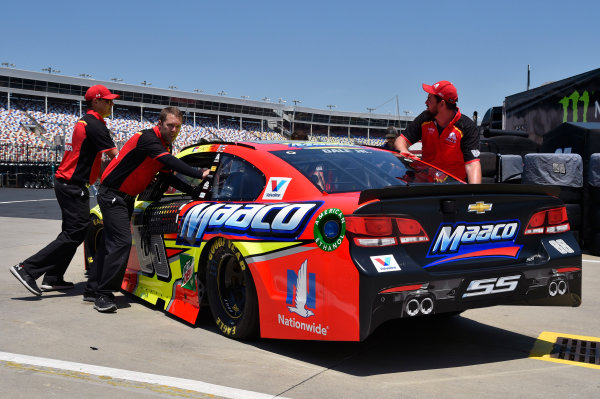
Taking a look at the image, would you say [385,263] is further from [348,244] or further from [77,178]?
[77,178]

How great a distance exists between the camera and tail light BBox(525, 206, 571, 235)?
3.68 metres

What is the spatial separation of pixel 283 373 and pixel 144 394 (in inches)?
29.7

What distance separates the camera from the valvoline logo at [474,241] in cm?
333

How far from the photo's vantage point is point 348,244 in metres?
3.12

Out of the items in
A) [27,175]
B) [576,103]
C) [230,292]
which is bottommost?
[230,292]

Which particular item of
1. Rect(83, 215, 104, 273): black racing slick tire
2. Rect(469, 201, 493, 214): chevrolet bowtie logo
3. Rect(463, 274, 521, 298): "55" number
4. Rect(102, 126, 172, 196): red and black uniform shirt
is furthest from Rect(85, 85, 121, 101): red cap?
Rect(463, 274, 521, 298): "55" number

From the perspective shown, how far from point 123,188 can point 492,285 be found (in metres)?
3.05

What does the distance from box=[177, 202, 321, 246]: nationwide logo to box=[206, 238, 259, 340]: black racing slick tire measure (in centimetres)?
13

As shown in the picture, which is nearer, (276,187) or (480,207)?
(480,207)

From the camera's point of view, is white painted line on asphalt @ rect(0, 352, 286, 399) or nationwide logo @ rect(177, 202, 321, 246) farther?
nationwide logo @ rect(177, 202, 321, 246)

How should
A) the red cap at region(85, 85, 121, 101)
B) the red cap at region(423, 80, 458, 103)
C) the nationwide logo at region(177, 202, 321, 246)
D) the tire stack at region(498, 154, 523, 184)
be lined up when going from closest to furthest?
the nationwide logo at region(177, 202, 321, 246) → the red cap at region(423, 80, 458, 103) → the red cap at region(85, 85, 121, 101) → the tire stack at region(498, 154, 523, 184)

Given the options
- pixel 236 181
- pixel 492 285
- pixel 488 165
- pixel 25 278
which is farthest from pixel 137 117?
pixel 492 285

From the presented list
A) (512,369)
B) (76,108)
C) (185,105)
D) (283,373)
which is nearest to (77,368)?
(283,373)

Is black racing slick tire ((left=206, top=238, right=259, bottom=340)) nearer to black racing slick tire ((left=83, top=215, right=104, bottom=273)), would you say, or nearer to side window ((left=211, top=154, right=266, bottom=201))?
side window ((left=211, top=154, right=266, bottom=201))
